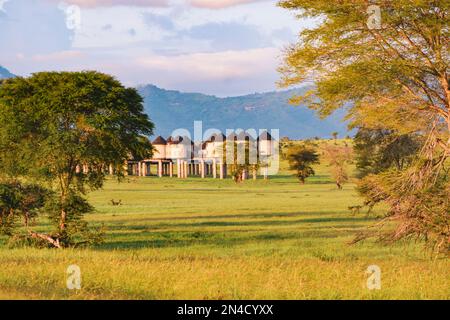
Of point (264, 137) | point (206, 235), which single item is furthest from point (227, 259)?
point (264, 137)

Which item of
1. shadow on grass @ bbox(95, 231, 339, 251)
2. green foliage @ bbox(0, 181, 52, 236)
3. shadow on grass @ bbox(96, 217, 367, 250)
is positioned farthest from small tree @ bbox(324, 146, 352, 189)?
green foliage @ bbox(0, 181, 52, 236)

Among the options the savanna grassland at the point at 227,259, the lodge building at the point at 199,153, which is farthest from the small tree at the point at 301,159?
the savanna grassland at the point at 227,259

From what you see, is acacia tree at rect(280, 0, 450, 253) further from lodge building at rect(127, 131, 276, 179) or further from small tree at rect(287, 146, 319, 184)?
lodge building at rect(127, 131, 276, 179)

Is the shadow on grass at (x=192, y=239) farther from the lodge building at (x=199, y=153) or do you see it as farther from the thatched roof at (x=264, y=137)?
the thatched roof at (x=264, y=137)

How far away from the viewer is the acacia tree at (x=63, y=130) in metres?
29.2

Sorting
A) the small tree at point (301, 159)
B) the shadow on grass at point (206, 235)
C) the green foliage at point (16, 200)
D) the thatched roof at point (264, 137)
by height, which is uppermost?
the thatched roof at point (264, 137)

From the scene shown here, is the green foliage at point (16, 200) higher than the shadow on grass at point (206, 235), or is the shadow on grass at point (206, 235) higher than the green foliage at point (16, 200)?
the green foliage at point (16, 200)

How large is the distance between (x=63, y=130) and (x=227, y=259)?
10664 millimetres

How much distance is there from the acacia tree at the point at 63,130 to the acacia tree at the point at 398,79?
9.27 metres

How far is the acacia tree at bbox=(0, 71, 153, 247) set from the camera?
95.8ft

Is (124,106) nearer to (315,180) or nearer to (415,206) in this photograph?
(415,206)

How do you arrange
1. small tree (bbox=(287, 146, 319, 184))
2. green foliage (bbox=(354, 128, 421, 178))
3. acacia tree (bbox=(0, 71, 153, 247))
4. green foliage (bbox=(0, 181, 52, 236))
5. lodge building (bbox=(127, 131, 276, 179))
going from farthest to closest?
1. lodge building (bbox=(127, 131, 276, 179))
2. small tree (bbox=(287, 146, 319, 184))
3. green foliage (bbox=(354, 128, 421, 178))
4. green foliage (bbox=(0, 181, 52, 236))
5. acacia tree (bbox=(0, 71, 153, 247))

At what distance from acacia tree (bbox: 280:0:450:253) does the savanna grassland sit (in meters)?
2.11
